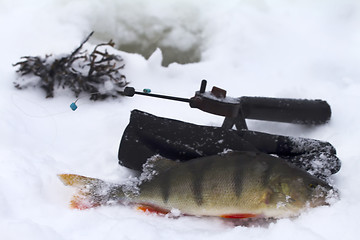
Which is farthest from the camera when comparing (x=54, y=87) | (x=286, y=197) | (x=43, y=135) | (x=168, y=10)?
(x=168, y=10)

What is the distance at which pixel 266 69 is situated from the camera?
360cm

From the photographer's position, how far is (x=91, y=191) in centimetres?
187

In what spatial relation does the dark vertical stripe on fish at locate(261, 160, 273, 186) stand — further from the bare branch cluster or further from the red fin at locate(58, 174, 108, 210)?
the bare branch cluster

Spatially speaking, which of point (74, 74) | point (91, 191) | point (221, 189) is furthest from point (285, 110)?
point (74, 74)

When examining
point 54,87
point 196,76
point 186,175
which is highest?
point 196,76

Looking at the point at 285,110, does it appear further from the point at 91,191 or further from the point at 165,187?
the point at 91,191

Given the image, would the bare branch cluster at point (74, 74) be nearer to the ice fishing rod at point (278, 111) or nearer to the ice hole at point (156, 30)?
the ice hole at point (156, 30)

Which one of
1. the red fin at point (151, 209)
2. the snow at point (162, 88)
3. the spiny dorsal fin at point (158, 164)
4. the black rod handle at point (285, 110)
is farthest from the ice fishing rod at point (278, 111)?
the red fin at point (151, 209)

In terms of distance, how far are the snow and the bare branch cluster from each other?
9 centimetres

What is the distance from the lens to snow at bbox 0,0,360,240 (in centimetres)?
164

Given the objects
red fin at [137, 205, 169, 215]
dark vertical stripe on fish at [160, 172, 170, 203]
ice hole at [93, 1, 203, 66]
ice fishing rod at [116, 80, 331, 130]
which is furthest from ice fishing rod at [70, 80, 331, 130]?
ice hole at [93, 1, 203, 66]

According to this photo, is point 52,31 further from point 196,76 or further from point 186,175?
point 186,175

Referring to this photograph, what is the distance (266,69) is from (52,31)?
7.31 ft

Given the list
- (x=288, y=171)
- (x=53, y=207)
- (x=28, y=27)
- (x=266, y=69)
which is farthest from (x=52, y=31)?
(x=288, y=171)
